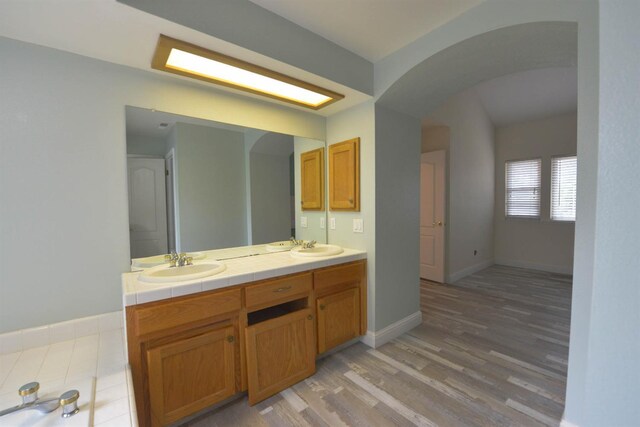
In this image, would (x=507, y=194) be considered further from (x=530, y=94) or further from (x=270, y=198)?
(x=270, y=198)

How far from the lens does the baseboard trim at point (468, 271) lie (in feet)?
13.8

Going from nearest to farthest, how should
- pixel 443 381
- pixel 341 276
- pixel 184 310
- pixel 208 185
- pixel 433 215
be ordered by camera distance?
pixel 184 310, pixel 443 381, pixel 208 185, pixel 341 276, pixel 433 215

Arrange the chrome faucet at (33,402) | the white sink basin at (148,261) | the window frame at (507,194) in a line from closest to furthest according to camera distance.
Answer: the chrome faucet at (33,402)
the white sink basin at (148,261)
the window frame at (507,194)

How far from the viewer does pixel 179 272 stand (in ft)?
5.54

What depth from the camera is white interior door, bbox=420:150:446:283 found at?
4.09 m

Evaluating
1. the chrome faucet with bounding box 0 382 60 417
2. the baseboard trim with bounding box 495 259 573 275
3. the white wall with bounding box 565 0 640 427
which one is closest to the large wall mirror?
the chrome faucet with bounding box 0 382 60 417

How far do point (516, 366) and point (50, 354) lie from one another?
3060 millimetres

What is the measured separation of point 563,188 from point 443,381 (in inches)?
185

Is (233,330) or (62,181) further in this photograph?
(233,330)

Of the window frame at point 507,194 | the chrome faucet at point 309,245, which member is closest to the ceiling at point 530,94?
the window frame at point 507,194

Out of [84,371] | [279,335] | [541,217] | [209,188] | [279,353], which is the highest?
[209,188]

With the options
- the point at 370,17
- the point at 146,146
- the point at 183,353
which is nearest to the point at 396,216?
the point at 370,17

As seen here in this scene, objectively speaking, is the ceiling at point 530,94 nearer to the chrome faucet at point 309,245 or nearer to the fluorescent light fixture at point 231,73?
the fluorescent light fixture at point 231,73

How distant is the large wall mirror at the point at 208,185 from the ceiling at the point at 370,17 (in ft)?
2.90
